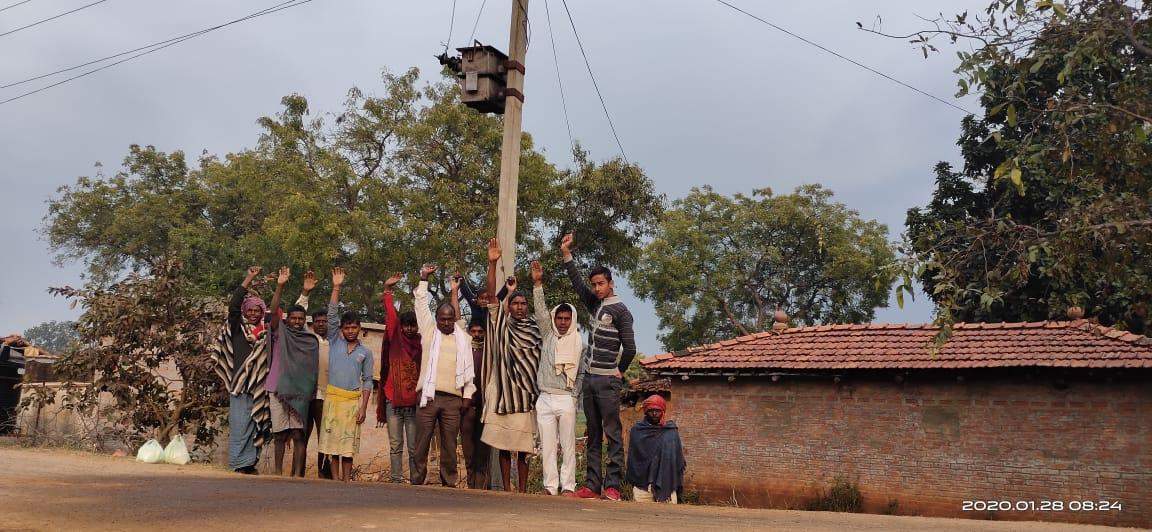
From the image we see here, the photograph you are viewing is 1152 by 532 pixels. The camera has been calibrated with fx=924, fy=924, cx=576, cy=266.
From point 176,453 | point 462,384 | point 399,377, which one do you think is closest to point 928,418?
point 462,384

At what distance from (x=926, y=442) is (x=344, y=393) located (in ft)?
Result: 31.1

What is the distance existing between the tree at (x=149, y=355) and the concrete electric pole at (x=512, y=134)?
4.88 m

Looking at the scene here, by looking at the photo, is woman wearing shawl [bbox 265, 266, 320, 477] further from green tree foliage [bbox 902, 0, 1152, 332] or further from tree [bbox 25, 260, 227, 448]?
green tree foliage [bbox 902, 0, 1152, 332]

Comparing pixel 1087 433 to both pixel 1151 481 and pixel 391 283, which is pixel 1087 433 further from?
pixel 391 283

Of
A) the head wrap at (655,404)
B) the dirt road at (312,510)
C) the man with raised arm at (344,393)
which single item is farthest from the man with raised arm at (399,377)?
the head wrap at (655,404)

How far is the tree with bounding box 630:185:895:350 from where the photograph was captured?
4047 cm

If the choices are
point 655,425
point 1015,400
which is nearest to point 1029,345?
point 1015,400

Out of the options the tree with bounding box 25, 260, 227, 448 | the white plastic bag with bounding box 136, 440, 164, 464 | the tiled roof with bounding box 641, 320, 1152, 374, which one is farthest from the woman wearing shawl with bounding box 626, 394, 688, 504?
the tree with bounding box 25, 260, 227, 448

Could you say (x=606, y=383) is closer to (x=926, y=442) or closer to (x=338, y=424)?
(x=338, y=424)

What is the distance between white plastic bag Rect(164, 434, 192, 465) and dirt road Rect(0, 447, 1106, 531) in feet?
7.71

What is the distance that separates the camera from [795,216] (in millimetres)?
40812

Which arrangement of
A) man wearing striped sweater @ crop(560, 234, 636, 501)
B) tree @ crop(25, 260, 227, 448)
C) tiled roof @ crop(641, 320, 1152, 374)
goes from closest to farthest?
man wearing striped sweater @ crop(560, 234, 636, 501)
tree @ crop(25, 260, 227, 448)
tiled roof @ crop(641, 320, 1152, 374)

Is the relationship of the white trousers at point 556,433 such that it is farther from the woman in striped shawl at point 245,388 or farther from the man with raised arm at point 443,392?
the woman in striped shawl at point 245,388

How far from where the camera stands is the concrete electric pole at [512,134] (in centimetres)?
941
